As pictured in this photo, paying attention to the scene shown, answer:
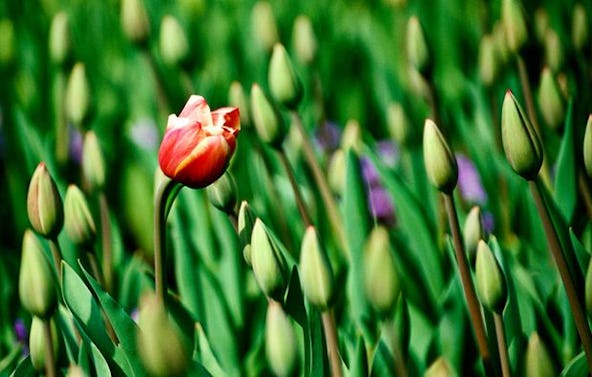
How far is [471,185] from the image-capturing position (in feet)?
4.61

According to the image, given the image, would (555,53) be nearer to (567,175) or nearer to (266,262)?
(567,175)

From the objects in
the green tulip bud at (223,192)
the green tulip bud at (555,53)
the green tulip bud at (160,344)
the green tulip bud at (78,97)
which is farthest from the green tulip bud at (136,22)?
the green tulip bud at (160,344)

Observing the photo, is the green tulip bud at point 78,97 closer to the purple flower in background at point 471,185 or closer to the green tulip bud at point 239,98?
the green tulip bud at point 239,98

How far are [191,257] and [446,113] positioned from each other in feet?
2.45

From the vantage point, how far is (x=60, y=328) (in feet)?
2.95

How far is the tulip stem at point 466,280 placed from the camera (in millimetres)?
776

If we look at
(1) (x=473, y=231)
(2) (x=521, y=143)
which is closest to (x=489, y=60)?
(1) (x=473, y=231)

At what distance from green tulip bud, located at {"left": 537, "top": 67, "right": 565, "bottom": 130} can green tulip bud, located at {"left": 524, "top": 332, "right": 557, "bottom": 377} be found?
1.29 feet

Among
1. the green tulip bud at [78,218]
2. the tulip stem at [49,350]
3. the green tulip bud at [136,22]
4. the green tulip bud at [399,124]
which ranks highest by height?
the green tulip bud at [136,22]

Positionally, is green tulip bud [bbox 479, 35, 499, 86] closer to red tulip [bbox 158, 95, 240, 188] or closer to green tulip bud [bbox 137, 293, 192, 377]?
red tulip [bbox 158, 95, 240, 188]

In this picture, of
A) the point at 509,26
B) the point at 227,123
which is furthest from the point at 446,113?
the point at 227,123

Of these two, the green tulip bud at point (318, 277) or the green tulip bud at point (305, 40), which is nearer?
the green tulip bud at point (318, 277)

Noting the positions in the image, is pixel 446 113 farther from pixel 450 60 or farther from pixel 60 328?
pixel 60 328

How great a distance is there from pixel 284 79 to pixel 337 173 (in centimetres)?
19
